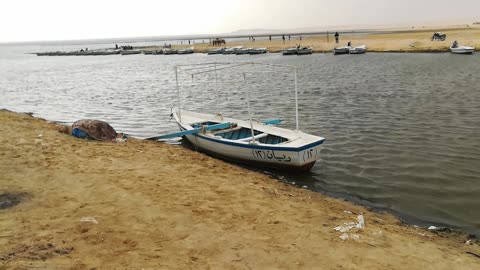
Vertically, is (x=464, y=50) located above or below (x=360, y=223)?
above

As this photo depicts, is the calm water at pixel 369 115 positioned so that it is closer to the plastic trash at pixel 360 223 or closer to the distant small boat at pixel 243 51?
Answer: the plastic trash at pixel 360 223

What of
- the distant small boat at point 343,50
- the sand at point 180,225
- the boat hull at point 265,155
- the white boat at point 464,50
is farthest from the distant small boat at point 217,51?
the sand at point 180,225

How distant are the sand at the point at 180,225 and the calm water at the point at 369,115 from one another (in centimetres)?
172

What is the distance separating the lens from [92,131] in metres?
16.6

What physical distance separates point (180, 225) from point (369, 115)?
1591 cm

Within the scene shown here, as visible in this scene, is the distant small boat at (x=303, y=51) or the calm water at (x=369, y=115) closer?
the calm water at (x=369, y=115)

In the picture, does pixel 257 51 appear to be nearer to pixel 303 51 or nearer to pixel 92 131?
pixel 303 51

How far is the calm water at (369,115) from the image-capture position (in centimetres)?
1193

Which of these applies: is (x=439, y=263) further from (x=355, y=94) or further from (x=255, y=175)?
(x=355, y=94)

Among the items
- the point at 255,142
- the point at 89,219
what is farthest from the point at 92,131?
the point at 89,219

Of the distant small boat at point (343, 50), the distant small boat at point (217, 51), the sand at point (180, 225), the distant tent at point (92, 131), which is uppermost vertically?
the distant small boat at point (217, 51)

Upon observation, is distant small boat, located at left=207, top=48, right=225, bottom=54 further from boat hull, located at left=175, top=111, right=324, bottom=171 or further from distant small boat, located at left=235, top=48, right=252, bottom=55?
boat hull, located at left=175, top=111, right=324, bottom=171

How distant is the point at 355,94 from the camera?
2833 cm

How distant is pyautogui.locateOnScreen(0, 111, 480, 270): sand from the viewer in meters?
6.83
